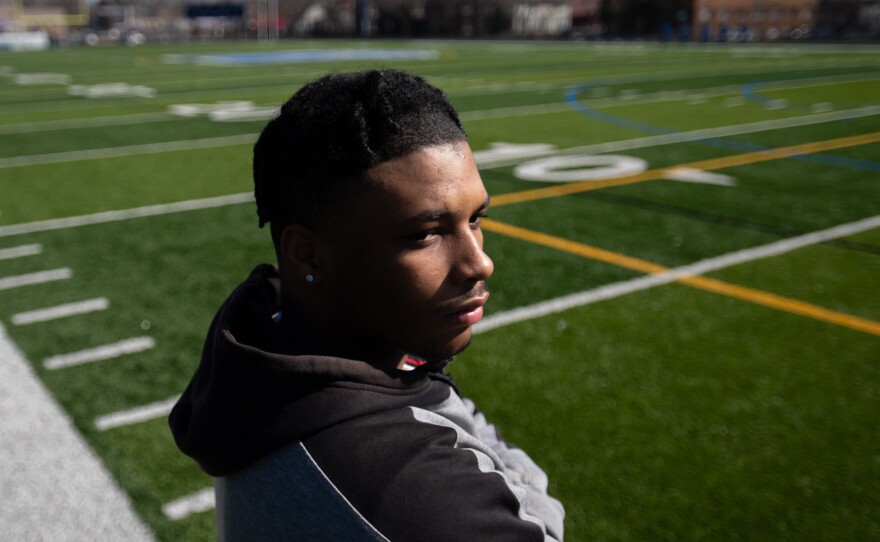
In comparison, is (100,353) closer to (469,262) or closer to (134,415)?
(134,415)

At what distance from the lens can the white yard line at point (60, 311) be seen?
4364 millimetres

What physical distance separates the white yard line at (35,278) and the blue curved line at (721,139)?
715 centimetres

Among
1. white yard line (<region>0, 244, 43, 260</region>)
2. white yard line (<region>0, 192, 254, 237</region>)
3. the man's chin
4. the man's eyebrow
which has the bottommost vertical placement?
white yard line (<region>0, 244, 43, 260</region>)

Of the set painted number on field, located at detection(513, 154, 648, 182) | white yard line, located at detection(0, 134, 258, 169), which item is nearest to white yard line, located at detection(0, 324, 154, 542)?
painted number on field, located at detection(513, 154, 648, 182)

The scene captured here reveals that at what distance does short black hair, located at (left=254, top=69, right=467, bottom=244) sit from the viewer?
1156 millimetres

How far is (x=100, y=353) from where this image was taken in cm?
393

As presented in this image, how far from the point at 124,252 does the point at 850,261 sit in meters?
4.76

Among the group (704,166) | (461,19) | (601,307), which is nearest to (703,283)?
(601,307)

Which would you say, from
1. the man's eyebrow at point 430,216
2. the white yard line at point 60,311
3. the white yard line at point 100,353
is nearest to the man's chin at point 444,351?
the man's eyebrow at point 430,216

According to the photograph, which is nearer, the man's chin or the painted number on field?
the man's chin

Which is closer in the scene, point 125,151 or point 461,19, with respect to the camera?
point 125,151

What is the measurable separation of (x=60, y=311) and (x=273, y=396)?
3.81 metres

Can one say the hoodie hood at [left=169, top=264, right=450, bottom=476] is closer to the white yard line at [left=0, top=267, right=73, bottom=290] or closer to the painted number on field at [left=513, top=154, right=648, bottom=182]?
the white yard line at [left=0, top=267, right=73, bottom=290]

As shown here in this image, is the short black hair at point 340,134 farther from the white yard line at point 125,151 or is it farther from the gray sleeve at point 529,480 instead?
the white yard line at point 125,151
